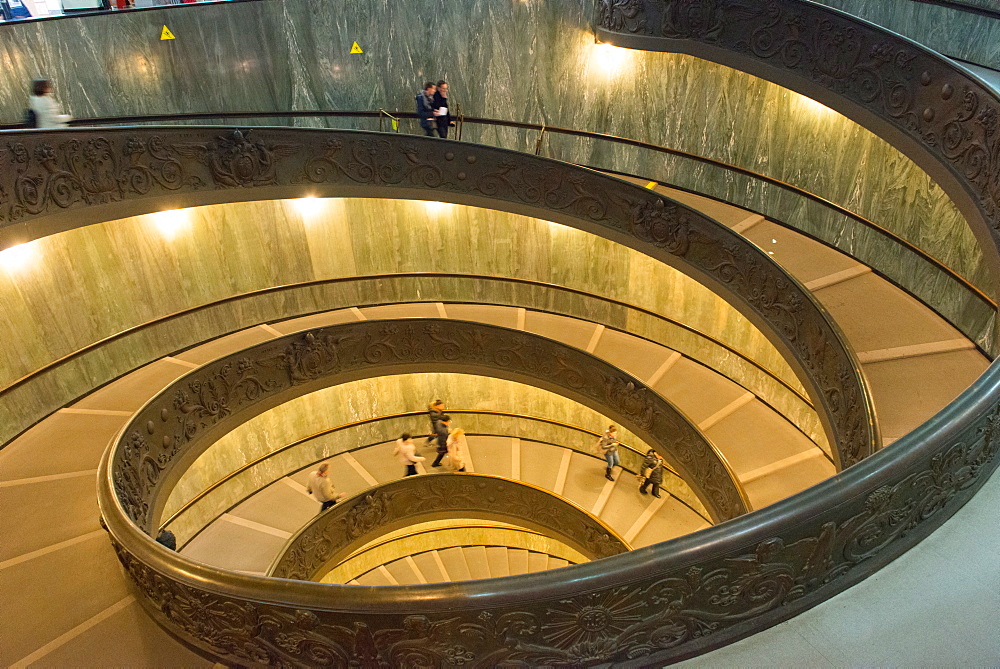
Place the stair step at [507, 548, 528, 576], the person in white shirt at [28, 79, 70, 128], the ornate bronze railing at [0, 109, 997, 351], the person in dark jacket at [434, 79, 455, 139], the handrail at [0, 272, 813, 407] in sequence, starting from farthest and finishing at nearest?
the stair step at [507, 548, 528, 576] → the person in dark jacket at [434, 79, 455, 139] → the handrail at [0, 272, 813, 407] → the person in white shirt at [28, 79, 70, 128] → the ornate bronze railing at [0, 109, 997, 351]

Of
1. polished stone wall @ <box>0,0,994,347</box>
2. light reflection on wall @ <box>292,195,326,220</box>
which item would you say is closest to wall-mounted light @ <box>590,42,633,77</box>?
polished stone wall @ <box>0,0,994,347</box>

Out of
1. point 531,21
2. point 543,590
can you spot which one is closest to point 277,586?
point 543,590

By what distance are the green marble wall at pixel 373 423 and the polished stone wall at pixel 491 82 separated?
194 inches

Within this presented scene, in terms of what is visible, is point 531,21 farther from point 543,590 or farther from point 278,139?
point 543,590

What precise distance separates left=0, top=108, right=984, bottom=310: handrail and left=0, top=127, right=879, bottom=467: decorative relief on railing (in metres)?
1.53

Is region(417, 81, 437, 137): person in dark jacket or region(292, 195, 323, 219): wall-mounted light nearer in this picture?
region(417, 81, 437, 137): person in dark jacket

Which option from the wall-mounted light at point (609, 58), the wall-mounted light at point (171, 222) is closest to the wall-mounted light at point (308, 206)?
the wall-mounted light at point (171, 222)

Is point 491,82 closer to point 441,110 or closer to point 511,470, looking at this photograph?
point 441,110

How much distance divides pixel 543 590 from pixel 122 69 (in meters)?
10.8

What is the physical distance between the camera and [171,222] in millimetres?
10391

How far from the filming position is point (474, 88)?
11.7 m

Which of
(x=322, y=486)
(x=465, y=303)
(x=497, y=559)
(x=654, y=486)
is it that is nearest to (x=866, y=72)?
(x=654, y=486)

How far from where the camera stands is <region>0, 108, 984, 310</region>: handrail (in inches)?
299

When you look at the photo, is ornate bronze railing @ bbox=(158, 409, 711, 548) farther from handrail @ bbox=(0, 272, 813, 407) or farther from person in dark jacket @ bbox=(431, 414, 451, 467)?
handrail @ bbox=(0, 272, 813, 407)
